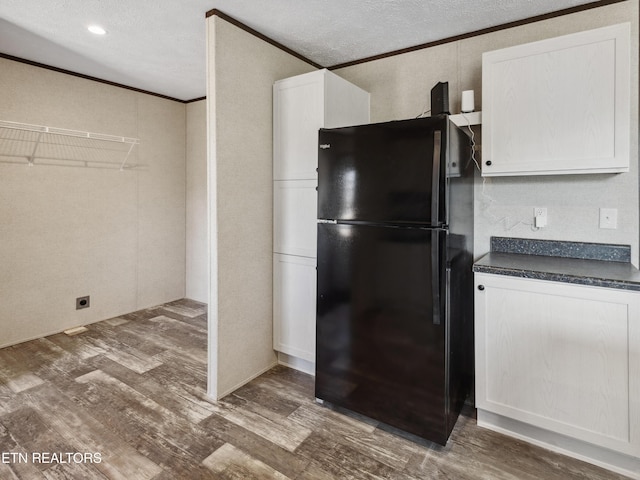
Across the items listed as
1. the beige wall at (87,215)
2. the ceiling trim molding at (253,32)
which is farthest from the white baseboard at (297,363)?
the ceiling trim molding at (253,32)

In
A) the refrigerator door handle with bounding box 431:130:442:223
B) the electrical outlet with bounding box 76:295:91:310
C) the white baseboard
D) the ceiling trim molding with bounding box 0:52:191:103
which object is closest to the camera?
the refrigerator door handle with bounding box 431:130:442:223

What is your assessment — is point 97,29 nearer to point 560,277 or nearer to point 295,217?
point 295,217

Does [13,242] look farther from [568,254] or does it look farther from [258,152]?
Answer: [568,254]

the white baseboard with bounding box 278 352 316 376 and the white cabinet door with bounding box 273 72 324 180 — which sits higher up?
the white cabinet door with bounding box 273 72 324 180

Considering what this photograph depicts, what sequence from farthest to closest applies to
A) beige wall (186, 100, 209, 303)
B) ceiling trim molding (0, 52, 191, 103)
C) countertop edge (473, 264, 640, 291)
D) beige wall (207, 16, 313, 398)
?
beige wall (186, 100, 209, 303) < ceiling trim molding (0, 52, 191, 103) < beige wall (207, 16, 313, 398) < countertop edge (473, 264, 640, 291)

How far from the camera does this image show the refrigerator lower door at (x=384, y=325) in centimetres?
178

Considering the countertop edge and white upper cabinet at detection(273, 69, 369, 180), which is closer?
the countertop edge

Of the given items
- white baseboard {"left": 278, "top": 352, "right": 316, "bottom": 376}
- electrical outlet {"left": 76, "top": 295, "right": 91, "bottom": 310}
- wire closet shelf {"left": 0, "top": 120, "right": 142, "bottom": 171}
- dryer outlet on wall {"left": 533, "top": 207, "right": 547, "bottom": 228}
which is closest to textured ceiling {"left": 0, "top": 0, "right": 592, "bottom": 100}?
wire closet shelf {"left": 0, "top": 120, "right": 142, "bottom": 171}

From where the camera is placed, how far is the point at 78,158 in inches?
138

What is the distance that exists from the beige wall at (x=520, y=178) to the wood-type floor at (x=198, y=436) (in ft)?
4.07

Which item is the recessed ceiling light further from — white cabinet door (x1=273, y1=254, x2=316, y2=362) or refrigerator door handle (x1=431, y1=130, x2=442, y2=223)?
refrigerator door handle (x1=431, y1=130, x2=442, y2=223)

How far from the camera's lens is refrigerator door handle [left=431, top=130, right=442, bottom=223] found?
5.58 ft

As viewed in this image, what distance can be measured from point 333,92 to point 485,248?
1.51 meters

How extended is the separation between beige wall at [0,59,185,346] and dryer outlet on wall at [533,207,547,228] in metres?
3.88
